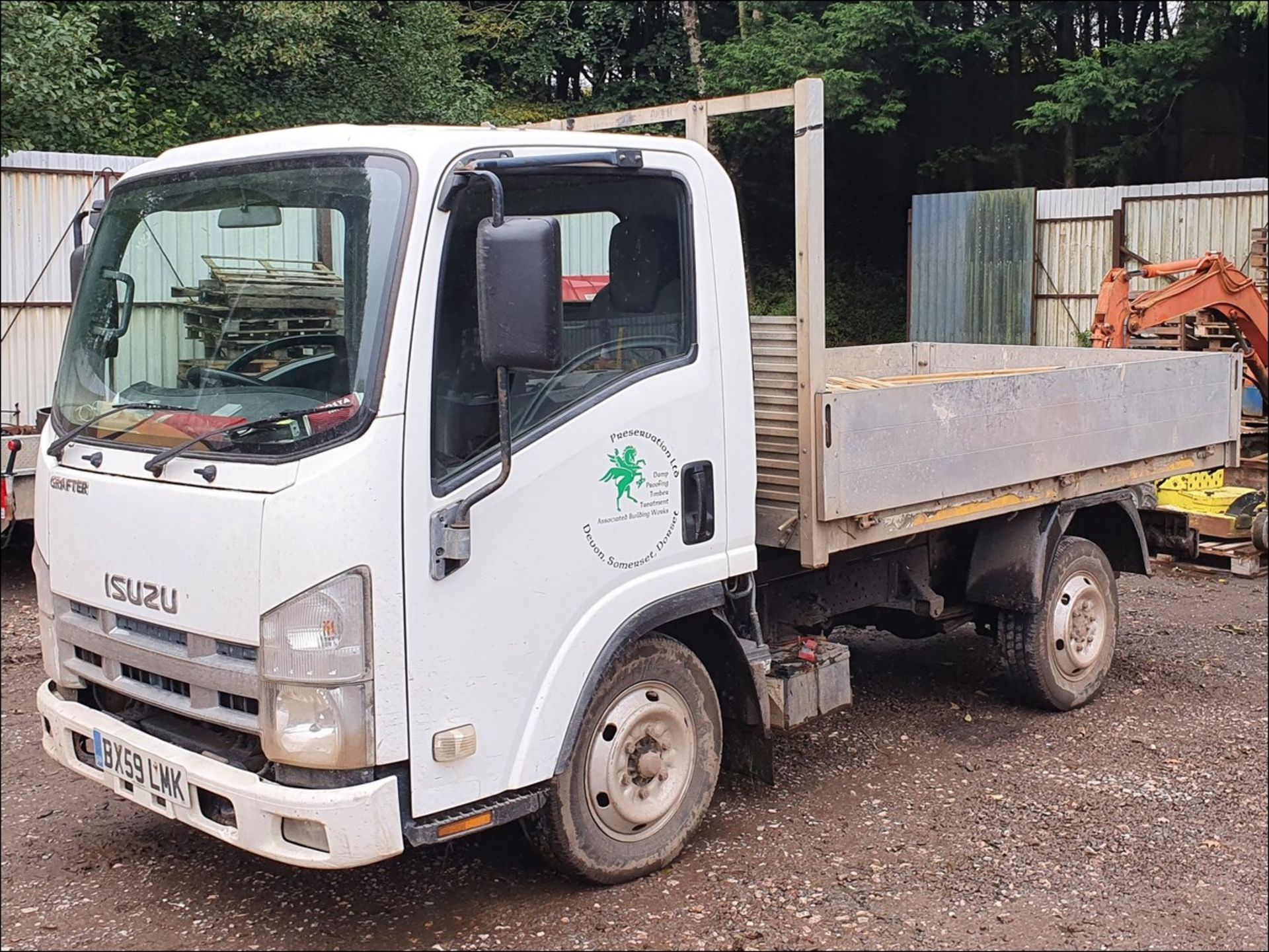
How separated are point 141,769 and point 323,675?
816 millimetres

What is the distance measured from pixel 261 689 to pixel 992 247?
15.3m

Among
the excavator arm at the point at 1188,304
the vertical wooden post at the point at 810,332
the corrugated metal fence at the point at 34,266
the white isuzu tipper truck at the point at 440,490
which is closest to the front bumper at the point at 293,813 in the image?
the white isuzu tipper truck at the point at 440,490

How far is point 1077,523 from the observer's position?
274 inches

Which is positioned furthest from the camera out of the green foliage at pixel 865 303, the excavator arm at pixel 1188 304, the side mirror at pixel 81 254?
the green foliage at pixel 865 303

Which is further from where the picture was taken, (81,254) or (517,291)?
(81,254)

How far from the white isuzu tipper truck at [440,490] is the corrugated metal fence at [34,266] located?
6.36m

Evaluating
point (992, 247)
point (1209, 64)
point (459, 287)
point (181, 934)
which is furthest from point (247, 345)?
point (1209, 64)

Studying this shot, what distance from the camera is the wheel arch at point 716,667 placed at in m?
4.21

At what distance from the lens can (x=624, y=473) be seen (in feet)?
14.0

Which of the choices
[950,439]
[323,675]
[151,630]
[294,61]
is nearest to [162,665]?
[151,630]

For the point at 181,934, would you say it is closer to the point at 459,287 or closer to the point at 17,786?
the point at 17,786

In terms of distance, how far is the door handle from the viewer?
177 inches

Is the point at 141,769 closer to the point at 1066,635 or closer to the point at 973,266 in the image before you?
the point at 1066,635

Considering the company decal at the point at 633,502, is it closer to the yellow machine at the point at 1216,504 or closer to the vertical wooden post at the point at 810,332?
the vertical wooden post at the point at 810,332
